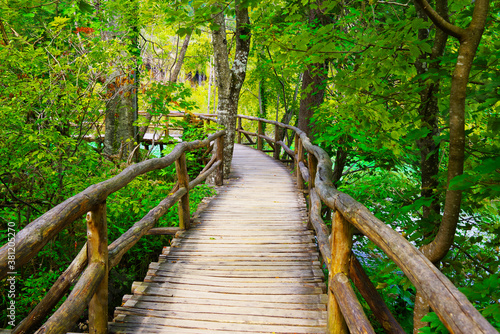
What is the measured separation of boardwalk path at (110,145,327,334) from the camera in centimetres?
249

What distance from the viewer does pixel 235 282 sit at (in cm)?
311

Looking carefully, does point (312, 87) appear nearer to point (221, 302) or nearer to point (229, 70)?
point (229, 70)

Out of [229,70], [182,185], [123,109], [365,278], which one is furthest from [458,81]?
[123,109]

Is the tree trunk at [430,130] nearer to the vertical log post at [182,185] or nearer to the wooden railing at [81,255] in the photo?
the wooden railing at [81,255]

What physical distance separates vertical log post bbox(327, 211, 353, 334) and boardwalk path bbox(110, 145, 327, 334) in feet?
0.96

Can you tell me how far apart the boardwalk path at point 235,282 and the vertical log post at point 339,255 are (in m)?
0.29

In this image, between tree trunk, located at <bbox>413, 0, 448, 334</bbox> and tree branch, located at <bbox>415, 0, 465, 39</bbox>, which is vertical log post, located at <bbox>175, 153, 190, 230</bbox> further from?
tree branch, located at <bbox>415, 0, 465, 39</bbox>

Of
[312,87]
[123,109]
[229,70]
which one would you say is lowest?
[123,109]

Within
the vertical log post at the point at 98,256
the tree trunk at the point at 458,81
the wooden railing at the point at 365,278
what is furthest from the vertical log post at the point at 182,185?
the tree trunk at the point at 458,81

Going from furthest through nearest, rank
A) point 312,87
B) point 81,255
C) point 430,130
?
point 312,87
point 81,255
point 430,130

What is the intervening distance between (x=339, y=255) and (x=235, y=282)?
1.35 meters

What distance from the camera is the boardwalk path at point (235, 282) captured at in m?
2.49

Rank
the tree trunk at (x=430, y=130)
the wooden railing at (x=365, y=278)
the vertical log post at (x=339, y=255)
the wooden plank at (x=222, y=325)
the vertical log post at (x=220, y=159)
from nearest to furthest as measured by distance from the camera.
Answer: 1. the wooden railing at (x=365, y=278)
2. the vertical log post at (x=339, y=255)
3. the tree trunk at (x=430, y=130)
4. the wooden plank at (x=222, y=325)
5. the vertical log post at (x=220, y=159)

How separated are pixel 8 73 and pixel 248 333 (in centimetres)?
413
